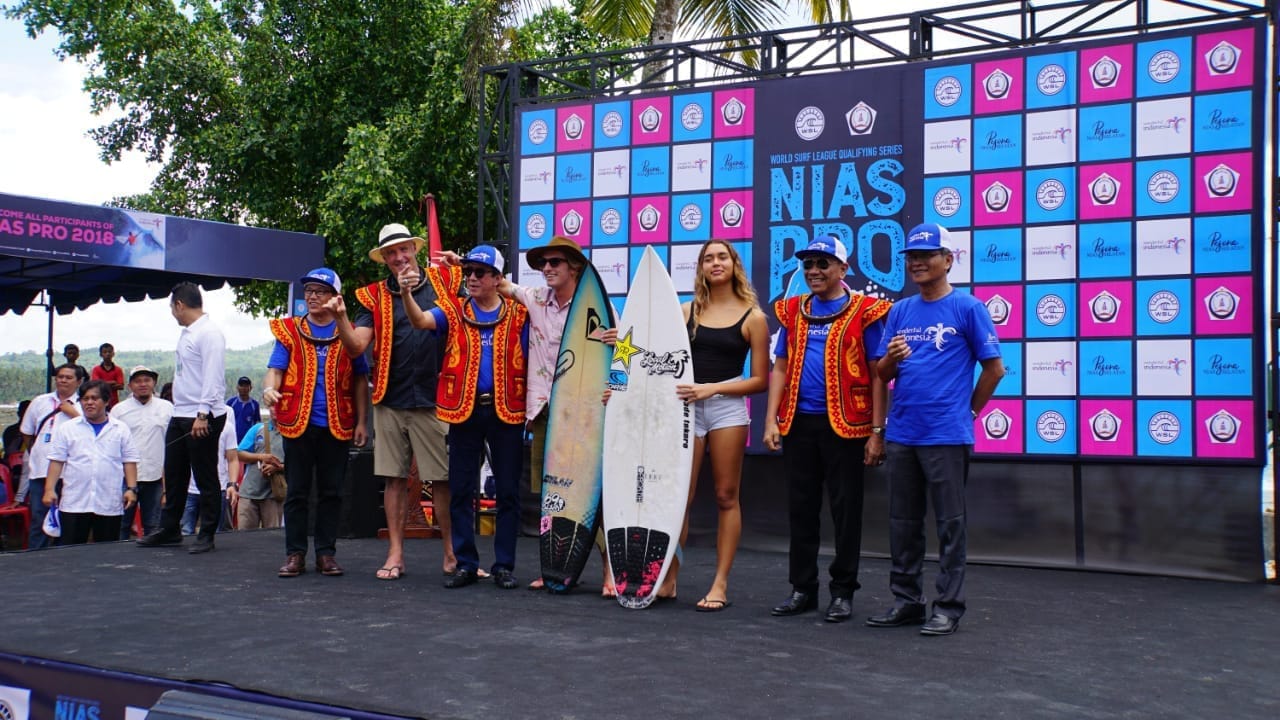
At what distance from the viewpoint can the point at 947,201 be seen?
6.64 m

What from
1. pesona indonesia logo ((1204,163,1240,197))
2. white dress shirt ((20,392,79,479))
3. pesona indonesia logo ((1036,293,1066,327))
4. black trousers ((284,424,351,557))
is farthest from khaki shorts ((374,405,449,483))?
pesona indonesia logo ((1204,163,1240,197))

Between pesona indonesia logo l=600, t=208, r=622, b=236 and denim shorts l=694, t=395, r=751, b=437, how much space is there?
10.2 ft

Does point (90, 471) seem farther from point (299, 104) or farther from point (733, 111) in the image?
point (299, 104)

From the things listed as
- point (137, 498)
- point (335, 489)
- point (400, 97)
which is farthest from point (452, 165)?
point (335, 489)

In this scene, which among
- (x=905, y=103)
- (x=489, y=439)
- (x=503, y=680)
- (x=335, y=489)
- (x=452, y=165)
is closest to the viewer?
(x=503, y=680)

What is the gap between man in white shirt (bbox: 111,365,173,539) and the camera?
7402mm

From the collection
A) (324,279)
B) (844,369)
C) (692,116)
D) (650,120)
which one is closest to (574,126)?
(650,120)

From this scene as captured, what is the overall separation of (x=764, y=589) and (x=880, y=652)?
5.21 ft

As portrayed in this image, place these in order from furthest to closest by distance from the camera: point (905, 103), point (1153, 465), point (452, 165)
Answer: point (452, 165), point (905, 103), point (1153, 465)

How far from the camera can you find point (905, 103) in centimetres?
678

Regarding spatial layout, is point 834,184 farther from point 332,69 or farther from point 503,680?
point 332,69

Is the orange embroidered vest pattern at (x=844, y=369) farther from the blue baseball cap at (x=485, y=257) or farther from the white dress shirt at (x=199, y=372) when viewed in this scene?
the white dress shirt at (x=199, y=372)

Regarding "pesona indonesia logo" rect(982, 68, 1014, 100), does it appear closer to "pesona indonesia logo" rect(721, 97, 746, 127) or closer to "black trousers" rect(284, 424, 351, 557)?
"pesona indonesia logo" rect(721, 97, 746, 127)

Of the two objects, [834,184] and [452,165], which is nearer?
[834,184]
